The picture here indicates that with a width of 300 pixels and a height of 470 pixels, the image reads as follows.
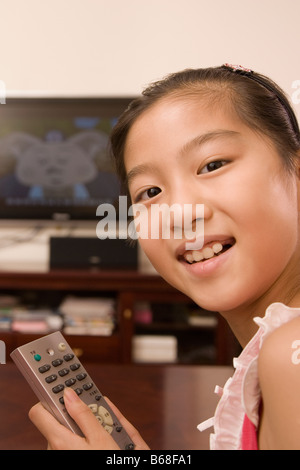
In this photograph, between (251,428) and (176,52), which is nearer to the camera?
(251,428)

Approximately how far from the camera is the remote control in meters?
0.50

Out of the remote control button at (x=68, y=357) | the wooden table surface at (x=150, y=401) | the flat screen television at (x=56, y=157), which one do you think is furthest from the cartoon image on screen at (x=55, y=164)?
the remote control button at (x=68, y=357)

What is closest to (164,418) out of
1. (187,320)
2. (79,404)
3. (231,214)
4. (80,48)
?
(79,404)

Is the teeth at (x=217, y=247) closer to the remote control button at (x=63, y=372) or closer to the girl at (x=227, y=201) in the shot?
the girl at (x=227, y=201)

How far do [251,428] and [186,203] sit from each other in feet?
0.70

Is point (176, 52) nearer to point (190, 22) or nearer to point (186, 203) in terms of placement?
point (190, 22)

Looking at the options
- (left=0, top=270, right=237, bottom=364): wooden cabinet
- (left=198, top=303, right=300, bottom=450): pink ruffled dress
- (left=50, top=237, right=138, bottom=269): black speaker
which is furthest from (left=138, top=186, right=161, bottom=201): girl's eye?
(left=50, top=237, right=138, bottom=269): black speaker

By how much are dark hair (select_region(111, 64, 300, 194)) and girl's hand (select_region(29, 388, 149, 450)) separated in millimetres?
289

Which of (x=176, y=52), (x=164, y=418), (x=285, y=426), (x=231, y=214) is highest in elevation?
(x=176, y=52)

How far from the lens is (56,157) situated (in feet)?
6.87

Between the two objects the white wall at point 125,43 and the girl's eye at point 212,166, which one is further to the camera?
the white wall at point 125,43

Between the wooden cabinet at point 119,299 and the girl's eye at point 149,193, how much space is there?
4.51ft

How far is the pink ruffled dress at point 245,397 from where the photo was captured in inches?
15.1

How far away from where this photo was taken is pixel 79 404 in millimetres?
491
